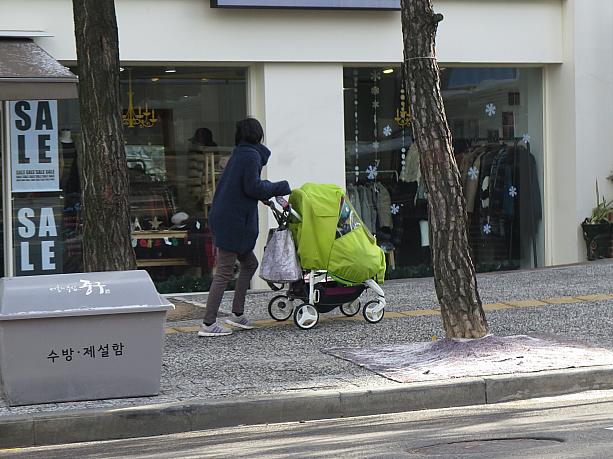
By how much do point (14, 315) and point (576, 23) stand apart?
10.3m

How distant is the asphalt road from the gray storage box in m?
0.67

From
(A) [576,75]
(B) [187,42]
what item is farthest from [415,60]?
(A) [576,75]

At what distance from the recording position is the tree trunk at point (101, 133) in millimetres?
10789

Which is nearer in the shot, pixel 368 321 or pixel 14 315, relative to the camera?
pixel 14 315

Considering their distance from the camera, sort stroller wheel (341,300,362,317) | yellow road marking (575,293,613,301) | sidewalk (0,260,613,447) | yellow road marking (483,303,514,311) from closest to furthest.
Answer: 1. sidewalk (0,260,613,447)
2. stroller wheel (341,300,362,317)
3. yellow road marking (483,303,514,311)
4. yellow road marking (575,293,613,301)

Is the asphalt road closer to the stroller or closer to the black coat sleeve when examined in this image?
the stroller

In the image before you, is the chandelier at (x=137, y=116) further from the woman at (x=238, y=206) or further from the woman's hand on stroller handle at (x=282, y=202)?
the woman's hand on stroller handle at (x=282, y=202)

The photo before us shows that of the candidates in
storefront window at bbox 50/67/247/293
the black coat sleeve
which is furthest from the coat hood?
storefront window at bbox 50/67/247/293

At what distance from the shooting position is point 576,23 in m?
15.6

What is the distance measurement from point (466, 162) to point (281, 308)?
5.56 m

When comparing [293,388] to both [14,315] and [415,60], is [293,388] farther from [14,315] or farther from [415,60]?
[415,60]

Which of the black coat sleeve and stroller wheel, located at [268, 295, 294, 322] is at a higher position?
the black coat sleeve

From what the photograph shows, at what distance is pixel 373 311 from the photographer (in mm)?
11047

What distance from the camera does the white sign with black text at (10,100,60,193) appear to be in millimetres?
13453
